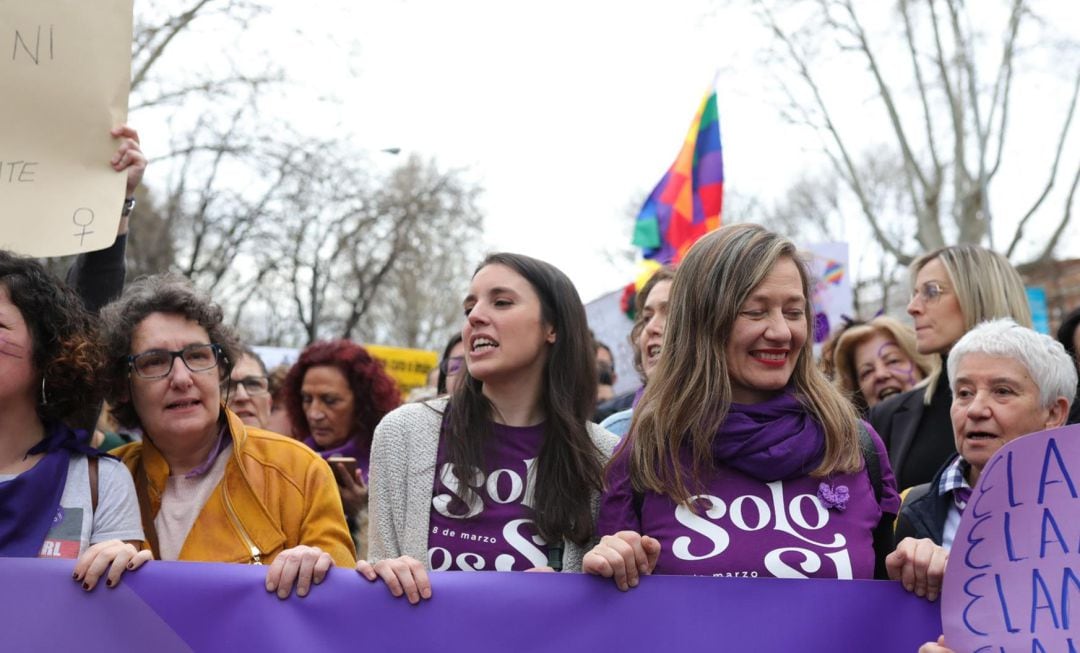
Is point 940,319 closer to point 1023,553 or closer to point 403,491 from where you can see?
point 1023,553

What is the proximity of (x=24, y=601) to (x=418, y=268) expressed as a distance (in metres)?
25.0

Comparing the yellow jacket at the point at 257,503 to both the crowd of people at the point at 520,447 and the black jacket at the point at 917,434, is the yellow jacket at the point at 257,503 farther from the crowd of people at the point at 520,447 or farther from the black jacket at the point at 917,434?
the black jacket at the point at 917,434

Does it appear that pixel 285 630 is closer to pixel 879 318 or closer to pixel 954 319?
pixel 954 319

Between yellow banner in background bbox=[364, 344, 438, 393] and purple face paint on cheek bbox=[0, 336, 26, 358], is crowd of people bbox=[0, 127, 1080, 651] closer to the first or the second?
purple face paint on cheek bbox=[0, 336, 26, 358]

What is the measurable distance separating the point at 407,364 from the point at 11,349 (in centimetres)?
1021

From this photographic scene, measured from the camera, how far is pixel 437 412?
123 inches

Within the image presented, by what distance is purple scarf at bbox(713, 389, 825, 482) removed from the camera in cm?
252

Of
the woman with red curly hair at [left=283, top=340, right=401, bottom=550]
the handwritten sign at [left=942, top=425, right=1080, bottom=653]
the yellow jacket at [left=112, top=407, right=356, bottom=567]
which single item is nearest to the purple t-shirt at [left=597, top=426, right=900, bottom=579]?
the handwritten sign at [left=942, top=425, right=1080, bottom=653]

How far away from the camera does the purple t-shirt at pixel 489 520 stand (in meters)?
2.80

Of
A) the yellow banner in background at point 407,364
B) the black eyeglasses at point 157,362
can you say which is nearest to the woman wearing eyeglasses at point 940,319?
the black eyeglasses at point 157,362

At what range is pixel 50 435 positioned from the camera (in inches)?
109

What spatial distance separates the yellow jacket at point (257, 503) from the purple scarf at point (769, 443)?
1.07 meters

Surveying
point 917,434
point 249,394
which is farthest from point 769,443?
point 249,394

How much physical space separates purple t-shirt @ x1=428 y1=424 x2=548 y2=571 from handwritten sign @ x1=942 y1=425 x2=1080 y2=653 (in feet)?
3.33
